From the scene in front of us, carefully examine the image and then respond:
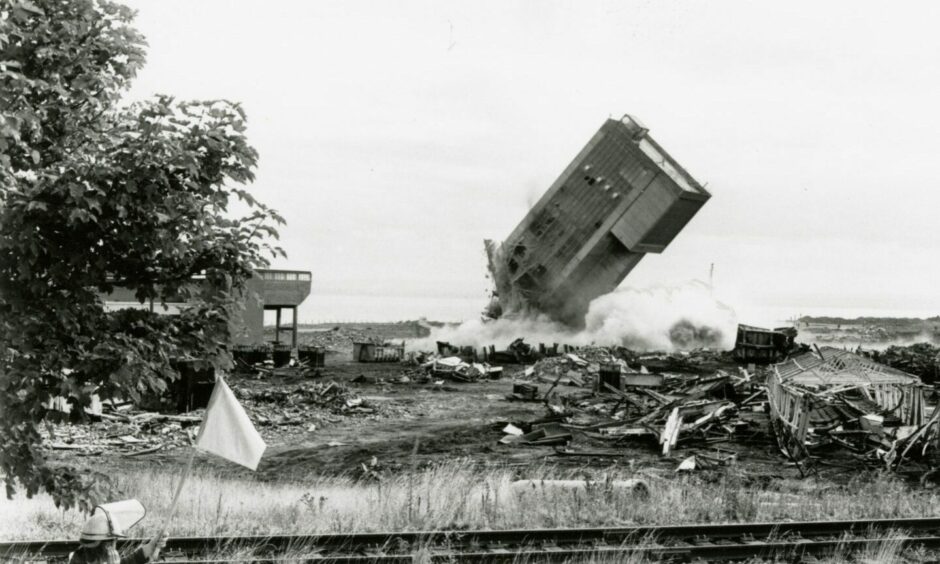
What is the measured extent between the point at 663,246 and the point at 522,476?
3605 centimetres

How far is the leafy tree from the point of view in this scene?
17.9 ft

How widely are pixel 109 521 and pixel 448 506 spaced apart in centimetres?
633

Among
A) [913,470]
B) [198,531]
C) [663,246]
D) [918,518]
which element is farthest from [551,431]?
[663,246]

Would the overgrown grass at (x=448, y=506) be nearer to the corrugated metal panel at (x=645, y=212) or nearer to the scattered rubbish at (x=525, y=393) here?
the scattered rubbish at (x=525, y=393)

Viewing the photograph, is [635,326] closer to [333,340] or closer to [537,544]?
[333,340]

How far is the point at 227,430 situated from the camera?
20.7 ft

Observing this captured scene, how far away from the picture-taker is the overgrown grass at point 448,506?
32.2 ft

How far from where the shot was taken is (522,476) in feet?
48.8

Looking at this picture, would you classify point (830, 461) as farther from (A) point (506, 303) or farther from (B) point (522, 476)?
(A) point (506, 303)

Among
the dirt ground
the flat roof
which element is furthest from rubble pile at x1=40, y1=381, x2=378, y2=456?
the flat roof

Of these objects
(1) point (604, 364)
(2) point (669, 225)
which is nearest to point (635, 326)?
(2) point (669, 225)

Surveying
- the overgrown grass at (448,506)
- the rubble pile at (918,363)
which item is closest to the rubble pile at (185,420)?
the overgrown grass at (448,506)

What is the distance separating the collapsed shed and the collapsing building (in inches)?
846

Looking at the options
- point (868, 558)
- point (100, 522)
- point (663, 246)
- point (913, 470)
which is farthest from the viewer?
point (663, 246)
